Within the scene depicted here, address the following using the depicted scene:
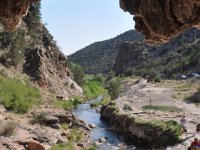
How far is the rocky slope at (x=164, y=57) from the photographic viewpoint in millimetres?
104062

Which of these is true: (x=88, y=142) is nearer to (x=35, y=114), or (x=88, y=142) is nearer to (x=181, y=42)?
(x=35, y=114)

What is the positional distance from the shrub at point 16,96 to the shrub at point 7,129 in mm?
9582

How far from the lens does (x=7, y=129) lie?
87.2ft

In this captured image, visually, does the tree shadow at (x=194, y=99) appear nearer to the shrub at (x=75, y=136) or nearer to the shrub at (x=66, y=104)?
the shrub at (x=66, y=104)

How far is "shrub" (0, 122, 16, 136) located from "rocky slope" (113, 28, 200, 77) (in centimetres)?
7073

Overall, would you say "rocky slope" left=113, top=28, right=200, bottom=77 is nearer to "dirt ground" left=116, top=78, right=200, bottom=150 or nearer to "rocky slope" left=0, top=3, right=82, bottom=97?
"rocky slope" left=0, top=3, right=82, bottom=97

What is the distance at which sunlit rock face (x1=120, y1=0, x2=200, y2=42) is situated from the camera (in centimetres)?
1134

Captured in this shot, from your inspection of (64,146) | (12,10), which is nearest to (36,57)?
(64,146)

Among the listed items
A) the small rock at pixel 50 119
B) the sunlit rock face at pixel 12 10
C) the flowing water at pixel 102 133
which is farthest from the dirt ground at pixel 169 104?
the sunlit rock face at pixel 12 10

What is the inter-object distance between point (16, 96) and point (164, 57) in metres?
98.6

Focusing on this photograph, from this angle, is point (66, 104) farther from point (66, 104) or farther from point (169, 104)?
point (169, 104)

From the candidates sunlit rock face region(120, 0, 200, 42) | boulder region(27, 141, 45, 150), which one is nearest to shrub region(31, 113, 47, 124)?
boulder region(27, 141, 45, 150)

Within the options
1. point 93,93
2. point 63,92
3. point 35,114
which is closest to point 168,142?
point 35,114

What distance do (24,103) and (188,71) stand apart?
64648 millimetres
